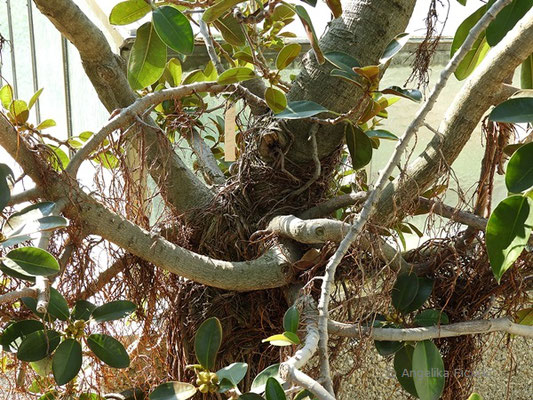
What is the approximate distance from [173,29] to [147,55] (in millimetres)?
73

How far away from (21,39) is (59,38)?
0.53ft

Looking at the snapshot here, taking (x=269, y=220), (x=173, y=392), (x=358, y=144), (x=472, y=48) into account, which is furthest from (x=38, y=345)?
(x=472, y=48)

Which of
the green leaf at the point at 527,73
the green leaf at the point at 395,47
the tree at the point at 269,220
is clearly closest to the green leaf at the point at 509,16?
the tree at the point at 269,220

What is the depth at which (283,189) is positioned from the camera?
1085 mm

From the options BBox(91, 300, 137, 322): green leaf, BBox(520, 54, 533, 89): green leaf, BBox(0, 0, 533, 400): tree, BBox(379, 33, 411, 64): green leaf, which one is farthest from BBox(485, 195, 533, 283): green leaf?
BBox(91, 300, 137, 322): green leaf

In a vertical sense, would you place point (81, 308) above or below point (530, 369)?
above

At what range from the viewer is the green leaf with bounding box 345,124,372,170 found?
3.16 feet

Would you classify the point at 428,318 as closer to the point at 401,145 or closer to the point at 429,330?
the point at 429,330

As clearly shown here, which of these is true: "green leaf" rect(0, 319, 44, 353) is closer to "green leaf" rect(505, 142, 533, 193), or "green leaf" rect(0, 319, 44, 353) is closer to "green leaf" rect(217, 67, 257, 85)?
→ "green leaf" rect(217, 67, 257, 85)

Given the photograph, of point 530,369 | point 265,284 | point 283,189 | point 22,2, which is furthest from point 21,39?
point 530,369

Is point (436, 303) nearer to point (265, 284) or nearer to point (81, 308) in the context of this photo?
point (265, 284)

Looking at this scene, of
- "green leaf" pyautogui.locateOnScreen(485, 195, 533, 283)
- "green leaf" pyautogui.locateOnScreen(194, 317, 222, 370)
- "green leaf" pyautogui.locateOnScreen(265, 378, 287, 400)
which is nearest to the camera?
"green leaf" pyautogui.locateOnScreen(265, 378, 287, 400)

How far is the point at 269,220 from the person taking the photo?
1.06 meters

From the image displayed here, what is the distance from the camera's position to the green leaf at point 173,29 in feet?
2.61
